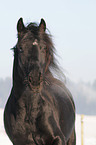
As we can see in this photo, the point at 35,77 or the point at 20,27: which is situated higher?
the point at 20,27

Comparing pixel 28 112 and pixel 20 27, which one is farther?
pixel 20 27

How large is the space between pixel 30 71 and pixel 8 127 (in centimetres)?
163

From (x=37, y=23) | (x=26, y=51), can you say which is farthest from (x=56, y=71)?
(x=26, y=51)

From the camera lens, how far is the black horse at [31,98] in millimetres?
5117

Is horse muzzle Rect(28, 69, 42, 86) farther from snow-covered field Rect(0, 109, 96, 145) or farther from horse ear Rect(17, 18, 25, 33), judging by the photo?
snow-covered field Rect(0, 109, 96, 145)

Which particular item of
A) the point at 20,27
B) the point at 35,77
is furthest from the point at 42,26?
the point at 35,77

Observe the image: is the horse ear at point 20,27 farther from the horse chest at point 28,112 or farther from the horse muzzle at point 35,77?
the horse chest at point 28,112

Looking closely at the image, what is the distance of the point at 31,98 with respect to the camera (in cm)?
534

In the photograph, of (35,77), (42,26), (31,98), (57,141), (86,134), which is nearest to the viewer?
(35,77)

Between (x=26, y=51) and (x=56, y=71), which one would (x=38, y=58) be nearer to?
(x=26, y=51)

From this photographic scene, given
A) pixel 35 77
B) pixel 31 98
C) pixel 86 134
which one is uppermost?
pixel 86 134

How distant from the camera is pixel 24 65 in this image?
513 centimetres

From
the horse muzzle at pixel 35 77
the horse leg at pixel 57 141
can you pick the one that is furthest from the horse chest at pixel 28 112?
the horse muzzle at pixel 35 77

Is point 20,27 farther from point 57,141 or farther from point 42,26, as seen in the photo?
point 57,141
